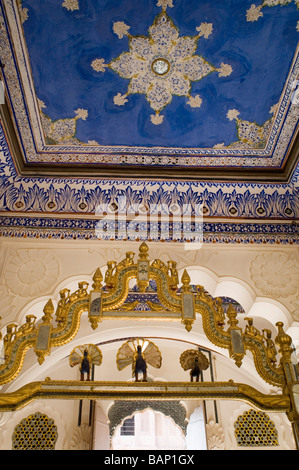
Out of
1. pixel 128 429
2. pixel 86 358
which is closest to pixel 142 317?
pixel 86 358

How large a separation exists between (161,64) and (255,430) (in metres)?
4.79

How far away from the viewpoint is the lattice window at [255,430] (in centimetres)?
547

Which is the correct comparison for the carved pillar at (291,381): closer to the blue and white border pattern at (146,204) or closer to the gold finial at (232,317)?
the gold finial at (232,317)

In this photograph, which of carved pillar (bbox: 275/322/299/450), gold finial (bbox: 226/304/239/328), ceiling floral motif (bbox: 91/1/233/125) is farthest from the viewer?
ceiling floral motif (bbox: 91/1/233/125)

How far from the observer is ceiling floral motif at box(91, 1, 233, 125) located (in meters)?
2.99

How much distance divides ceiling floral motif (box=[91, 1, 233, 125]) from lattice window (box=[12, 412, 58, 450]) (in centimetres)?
432

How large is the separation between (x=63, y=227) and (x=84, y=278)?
1.80 feet

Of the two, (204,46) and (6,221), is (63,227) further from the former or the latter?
(204,46)

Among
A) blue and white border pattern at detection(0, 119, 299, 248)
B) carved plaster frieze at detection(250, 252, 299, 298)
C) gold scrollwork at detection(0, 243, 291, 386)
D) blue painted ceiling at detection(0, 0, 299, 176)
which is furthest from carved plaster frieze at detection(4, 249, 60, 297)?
carved plaster frieze at detection(250, 252, 299, 298)

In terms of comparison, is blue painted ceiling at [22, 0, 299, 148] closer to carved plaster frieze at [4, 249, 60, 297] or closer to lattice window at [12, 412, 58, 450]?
carved plaster frieze at [4, 249, 60, 297]

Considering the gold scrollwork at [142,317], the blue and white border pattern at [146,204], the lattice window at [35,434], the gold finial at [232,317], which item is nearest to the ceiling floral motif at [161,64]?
the blue and white border pattern at [146,204]

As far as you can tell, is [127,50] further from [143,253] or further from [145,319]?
[145,319]

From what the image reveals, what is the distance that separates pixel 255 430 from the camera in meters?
5.59
